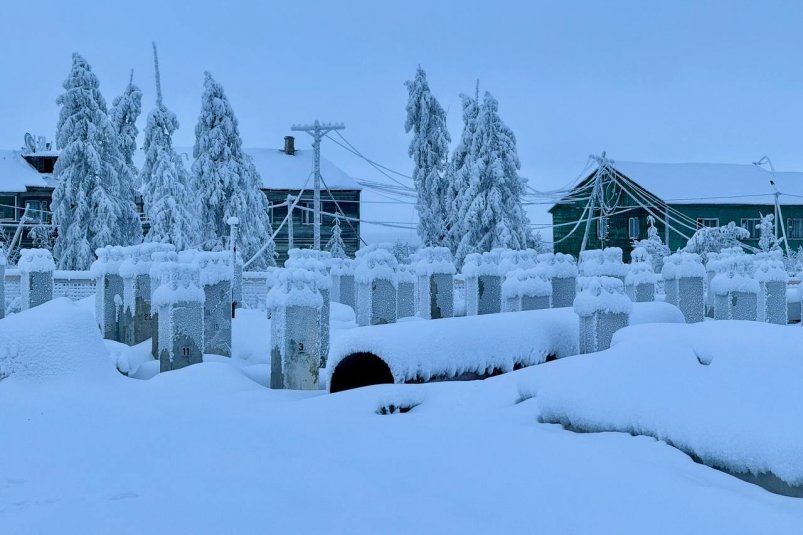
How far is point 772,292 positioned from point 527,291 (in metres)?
5.32

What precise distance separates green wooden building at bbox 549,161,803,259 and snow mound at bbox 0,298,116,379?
3305 cm

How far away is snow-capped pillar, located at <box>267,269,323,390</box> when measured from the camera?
9.14 m

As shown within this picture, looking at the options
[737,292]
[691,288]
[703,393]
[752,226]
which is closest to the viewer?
[703,393]

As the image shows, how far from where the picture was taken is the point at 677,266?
1297cm

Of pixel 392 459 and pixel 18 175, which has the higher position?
pixel 18 175

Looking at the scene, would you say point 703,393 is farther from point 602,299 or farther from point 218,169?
point 218,169

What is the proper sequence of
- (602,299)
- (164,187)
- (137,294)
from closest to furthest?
(602,299)
(137,294)
(164,187)

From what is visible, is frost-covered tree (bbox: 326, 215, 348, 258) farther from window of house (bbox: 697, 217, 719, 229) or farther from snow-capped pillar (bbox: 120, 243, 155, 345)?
snow-capped pillar (bbox: 120, 243, 155, 345)

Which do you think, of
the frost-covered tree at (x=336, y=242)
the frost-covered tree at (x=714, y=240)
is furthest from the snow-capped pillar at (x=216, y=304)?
the frost-covered tree at (x=336, y=242)

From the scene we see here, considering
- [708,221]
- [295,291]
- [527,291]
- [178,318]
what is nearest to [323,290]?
[295,291]

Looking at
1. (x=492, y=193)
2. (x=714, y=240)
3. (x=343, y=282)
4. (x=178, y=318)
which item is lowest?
(x=178, y=318)

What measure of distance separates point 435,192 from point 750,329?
87.3ft

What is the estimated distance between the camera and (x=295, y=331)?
9172mm

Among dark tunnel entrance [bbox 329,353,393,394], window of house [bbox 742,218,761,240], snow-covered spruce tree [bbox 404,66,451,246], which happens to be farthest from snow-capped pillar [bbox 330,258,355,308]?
window of house [bbox 742,218,761,240]
